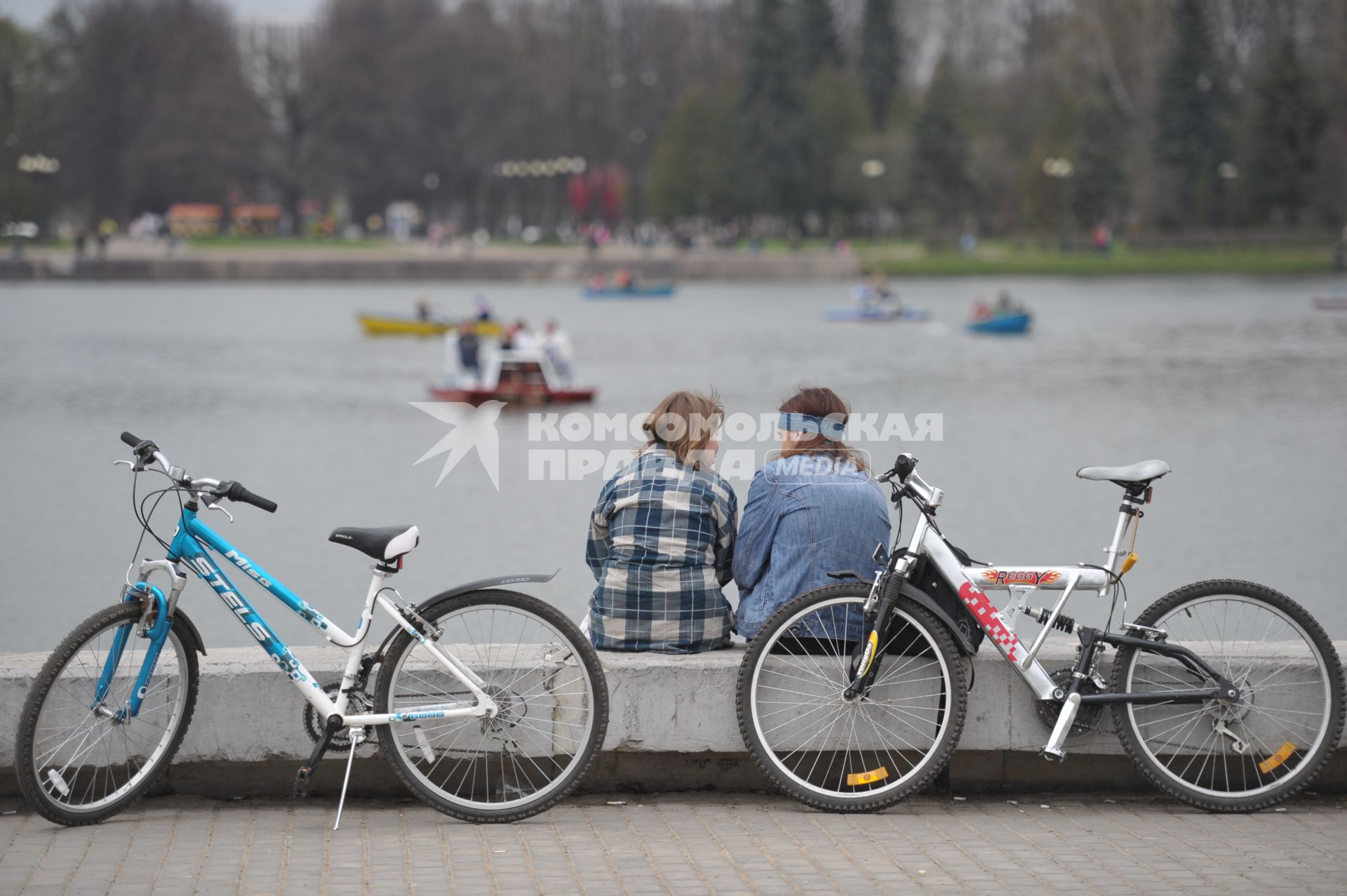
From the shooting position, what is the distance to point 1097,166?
299ft

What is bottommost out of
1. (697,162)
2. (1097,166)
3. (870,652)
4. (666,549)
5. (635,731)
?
(635,731)

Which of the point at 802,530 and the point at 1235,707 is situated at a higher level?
the point at 802,530

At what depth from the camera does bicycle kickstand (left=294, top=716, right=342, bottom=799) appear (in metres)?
5.53

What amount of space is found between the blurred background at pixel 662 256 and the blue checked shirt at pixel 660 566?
1117cm

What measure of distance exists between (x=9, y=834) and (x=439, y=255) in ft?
276

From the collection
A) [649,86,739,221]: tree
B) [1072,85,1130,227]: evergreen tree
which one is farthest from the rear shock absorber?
[649,86,739,221]: tree

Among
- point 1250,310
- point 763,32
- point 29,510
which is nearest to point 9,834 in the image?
point 29,510

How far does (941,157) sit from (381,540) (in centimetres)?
9377

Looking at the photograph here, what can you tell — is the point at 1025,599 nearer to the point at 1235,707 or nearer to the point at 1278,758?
the point at 1235,707

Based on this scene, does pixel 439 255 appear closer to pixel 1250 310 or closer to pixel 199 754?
pixel 1250 310

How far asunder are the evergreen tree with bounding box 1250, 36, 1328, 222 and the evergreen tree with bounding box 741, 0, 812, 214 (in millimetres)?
27950

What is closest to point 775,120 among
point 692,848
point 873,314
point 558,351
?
point 873,314

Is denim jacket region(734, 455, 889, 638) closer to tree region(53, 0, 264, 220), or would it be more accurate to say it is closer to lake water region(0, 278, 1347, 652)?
lake water region(0, 278, 1347, 652)

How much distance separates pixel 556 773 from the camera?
19.1 ft
